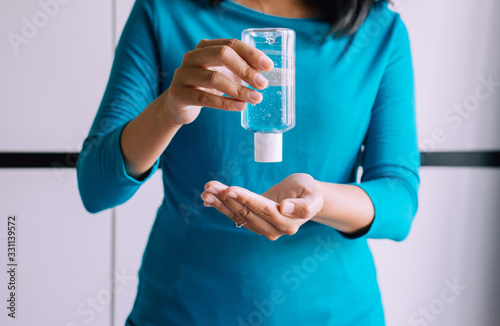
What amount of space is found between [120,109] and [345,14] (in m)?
0.45

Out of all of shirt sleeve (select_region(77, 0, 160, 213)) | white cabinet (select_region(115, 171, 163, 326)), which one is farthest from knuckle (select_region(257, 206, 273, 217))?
white cabinet (select_region(115, 171, 163, 326))

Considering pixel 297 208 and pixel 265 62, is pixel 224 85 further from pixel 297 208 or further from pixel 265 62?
pixel 297 208

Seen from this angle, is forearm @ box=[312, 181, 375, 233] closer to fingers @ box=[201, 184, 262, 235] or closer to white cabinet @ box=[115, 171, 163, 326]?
fingers @ box=[201, 184, 262, 235]

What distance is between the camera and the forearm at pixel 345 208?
0.66 meters

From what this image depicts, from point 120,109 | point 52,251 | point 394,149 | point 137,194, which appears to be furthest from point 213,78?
point 52,251

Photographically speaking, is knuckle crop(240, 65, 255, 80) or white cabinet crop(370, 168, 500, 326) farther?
white cabinet crop(370, 168, 500, 326)

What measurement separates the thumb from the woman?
0.10 m

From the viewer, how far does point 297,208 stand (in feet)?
1.91

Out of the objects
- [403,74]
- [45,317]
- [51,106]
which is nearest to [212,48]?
[403,74]

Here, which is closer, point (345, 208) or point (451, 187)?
point (345, 208)

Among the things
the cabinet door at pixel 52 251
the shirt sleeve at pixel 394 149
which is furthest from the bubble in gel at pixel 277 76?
the cabinet door at pixel 52 251

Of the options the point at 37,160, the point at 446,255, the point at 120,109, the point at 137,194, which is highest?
the point at 120,109

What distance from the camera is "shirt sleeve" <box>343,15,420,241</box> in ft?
2.54

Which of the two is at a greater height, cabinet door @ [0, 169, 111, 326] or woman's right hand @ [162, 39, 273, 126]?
woman's right hand @ [162, 39, 273, 126]
